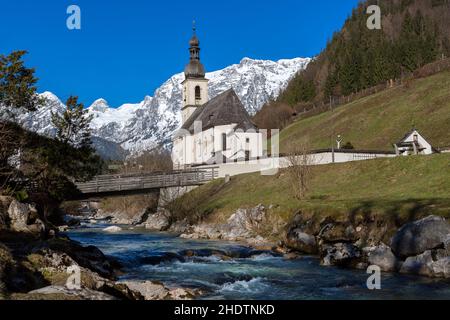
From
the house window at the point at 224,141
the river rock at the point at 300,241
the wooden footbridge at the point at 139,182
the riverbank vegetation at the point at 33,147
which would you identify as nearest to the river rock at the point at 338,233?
the river rock at the point at 300,241

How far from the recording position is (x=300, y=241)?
28516 mm

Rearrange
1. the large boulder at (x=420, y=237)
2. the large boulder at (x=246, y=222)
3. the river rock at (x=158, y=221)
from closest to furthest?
the large boulder at (x=420, y=237) < the large boulder at (x=246, y=222) < the river rock at (x=158, y=221)

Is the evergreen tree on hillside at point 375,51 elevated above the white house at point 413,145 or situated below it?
above

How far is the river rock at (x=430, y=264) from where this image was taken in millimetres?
18641

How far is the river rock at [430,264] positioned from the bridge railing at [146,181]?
39688 mm

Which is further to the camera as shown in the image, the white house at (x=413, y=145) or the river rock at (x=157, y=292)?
the white house at (x=413, y=145)

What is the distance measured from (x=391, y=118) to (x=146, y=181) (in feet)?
146

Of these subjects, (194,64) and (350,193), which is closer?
(350,193)

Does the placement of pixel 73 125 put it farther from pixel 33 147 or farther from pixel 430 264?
pixel 430 264

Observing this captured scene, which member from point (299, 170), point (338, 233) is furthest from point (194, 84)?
point (338, 233)

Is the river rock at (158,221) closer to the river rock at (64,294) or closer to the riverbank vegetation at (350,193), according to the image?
the riverbank vegetation at (350,193)

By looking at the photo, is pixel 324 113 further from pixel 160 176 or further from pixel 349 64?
pixel 160 176

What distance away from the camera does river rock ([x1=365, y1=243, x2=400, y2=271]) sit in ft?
67.9

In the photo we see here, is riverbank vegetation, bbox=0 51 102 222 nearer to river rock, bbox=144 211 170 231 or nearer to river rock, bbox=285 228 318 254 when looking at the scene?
river rock, bbox=285 228 318 254
